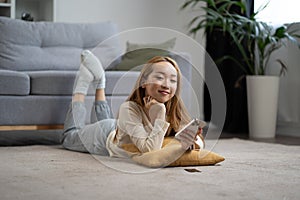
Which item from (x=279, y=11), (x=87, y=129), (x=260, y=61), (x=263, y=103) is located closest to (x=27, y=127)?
(x=87, y=129)

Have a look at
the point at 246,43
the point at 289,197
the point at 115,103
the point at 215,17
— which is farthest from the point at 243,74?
the point at 289,197

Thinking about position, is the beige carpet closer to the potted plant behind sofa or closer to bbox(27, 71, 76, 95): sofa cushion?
bbox(27, 71, 76, 95): sofa cushion

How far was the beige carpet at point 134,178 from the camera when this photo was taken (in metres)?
1.77

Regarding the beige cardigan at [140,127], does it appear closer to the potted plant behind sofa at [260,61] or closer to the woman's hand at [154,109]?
the woman's hand at [154,109]

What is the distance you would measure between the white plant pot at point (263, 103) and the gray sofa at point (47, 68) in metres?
1.00

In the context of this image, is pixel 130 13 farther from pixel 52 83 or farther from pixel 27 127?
pixel 27 127

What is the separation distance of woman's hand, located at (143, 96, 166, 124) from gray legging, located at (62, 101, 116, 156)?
0.27 meters

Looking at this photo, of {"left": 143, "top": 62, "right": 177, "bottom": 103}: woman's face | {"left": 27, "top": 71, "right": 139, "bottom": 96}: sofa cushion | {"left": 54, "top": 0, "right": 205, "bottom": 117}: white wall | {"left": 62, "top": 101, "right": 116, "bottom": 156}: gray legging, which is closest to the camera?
{"left": 143, "top": 62, "right": 177, "bottom": 103}: woman's face

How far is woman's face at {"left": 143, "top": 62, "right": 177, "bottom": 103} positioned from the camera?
2.23m

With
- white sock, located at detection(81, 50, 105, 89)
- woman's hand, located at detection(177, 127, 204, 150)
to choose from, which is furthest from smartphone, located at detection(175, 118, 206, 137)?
white sock, located at detection(81, 50, 105, 89)

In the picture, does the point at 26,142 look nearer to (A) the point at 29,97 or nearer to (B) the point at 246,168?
(A) the point at 29,97

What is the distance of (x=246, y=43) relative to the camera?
431 cm

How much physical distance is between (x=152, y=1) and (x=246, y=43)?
1.10 meters

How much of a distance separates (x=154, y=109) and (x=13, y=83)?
3.68ft
